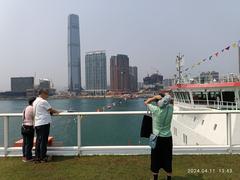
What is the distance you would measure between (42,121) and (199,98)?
1700 cm

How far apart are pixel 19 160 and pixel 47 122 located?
124cm

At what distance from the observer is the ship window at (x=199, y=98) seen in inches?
887

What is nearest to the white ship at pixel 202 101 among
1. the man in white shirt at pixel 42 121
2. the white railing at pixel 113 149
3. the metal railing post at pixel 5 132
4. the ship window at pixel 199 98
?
the ship window at pixel 199 98

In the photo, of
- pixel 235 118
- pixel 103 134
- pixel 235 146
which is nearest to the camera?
pixel 235 146

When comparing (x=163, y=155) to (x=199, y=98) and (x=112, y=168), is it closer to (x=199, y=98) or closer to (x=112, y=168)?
(x=112, y=168)

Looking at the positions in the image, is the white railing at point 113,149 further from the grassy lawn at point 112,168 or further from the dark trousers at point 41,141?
the dark trousers at point 41,141

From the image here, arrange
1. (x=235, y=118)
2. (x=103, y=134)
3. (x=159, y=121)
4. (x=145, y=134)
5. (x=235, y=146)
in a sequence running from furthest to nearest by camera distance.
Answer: (x=235, y=118) → (x=103, y=134) → (x=235, y=146) → (x=145, y=134) → (x=159, y=121)

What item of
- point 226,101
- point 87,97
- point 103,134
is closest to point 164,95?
point 103,134

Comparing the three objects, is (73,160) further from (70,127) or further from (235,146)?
(235,146)

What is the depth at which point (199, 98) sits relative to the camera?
926 inches

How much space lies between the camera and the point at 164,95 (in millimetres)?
6516

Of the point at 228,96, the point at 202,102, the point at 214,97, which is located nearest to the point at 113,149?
the point at 228,96

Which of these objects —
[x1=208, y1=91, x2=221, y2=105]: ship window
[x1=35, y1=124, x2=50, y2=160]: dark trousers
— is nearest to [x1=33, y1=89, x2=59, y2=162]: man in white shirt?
[x1=35, y1=124, x2=50, y2=160]: dark trousers

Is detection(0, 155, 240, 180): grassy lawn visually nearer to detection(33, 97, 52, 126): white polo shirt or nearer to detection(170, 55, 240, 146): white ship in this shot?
detection(33, 97, 52, 126): white polo shirt
